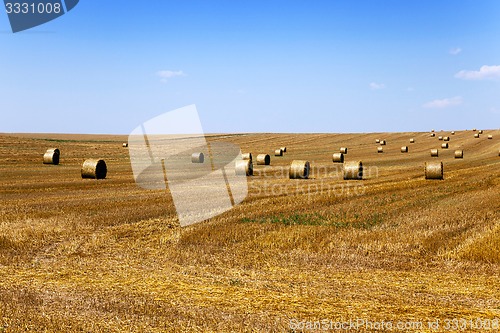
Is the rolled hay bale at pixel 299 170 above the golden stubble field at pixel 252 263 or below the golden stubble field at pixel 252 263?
above

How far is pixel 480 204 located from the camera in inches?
634

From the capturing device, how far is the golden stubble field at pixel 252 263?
6613 millimetres

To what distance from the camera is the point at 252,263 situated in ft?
32.4

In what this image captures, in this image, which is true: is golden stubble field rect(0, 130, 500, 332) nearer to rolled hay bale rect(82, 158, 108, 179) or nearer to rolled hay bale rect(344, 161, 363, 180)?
rolled hay bale rect(344, 161, 363, 180)

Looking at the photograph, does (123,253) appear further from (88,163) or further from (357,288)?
(88,163)

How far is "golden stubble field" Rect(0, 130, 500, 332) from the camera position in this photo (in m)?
6.61

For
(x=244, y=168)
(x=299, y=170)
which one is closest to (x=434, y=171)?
(x=299, y=170)

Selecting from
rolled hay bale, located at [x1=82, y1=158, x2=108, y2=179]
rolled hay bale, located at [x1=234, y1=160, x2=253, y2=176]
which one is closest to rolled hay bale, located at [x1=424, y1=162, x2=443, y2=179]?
rolled hay bale, located at [x1=234, y1=160, x2=253, y2=176]

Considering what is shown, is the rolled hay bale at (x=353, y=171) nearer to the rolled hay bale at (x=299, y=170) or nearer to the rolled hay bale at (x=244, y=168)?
the rolled hay bale at (x=299, y=170)

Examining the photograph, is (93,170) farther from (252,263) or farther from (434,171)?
(252,263)
